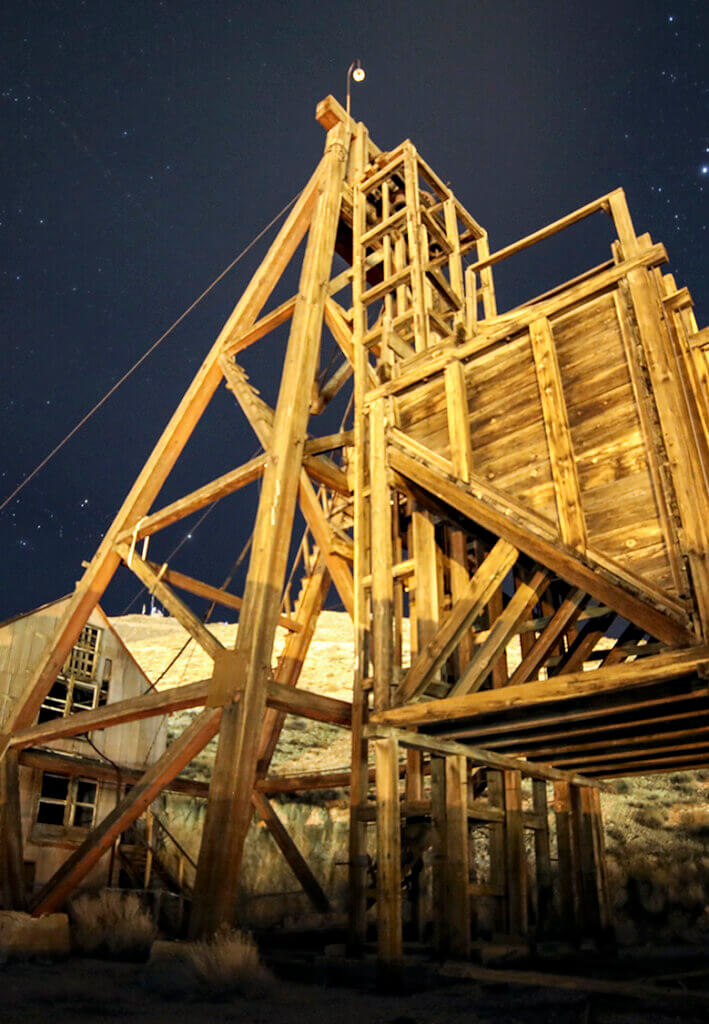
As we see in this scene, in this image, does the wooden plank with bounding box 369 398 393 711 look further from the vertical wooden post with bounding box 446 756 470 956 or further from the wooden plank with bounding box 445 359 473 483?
the vertical wooden post with bounding box 446 756 470 956

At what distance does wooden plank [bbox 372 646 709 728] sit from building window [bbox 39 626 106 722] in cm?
1192

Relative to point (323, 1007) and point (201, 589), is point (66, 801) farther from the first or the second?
point (323, 1007)

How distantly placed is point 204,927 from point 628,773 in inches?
259

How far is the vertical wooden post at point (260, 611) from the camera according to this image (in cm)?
771

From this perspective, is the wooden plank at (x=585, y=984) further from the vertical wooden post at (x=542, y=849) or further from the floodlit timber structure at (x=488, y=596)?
the vertical wooden post at (x=542, y=849)

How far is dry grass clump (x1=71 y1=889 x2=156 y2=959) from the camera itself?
10.9 meters

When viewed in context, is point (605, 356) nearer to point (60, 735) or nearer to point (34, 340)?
point (60, 735)

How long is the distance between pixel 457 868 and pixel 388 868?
3.47 ft

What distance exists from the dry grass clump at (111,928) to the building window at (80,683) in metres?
4.42

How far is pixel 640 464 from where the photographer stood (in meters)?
6.47

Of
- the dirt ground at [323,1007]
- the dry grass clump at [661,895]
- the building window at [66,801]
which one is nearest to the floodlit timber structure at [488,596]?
the dirt ground at [323,1007]

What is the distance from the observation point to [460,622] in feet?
24.5

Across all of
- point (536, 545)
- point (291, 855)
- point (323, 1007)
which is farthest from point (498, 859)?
point (291, 855)

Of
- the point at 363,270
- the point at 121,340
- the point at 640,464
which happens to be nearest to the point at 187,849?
the point at 363,270
